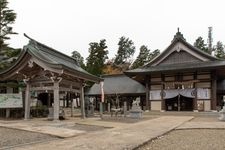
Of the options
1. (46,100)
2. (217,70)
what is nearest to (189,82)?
(217,70)

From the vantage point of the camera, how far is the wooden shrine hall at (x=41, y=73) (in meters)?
17.5

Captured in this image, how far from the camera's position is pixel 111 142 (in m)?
9.82

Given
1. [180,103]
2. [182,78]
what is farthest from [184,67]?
[180,103]

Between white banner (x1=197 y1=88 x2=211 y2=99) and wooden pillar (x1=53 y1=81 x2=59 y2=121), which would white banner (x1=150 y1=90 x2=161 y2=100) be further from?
wooden pillar (x1=53 y1=81 x2=59 y2=121)

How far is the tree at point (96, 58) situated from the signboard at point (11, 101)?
33243 mm

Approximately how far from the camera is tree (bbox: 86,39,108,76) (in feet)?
181

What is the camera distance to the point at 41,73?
18969mm

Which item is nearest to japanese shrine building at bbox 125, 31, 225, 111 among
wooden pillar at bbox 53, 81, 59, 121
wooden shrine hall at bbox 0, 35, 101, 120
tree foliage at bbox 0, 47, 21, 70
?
wooden shrine hall at bbox 0, 35, 101, 120

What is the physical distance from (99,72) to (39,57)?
124ft

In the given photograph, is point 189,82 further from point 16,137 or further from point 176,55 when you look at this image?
point 16,137

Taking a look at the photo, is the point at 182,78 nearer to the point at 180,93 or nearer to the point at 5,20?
the point at 180,93

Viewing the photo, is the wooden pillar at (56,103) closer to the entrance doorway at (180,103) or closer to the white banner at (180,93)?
the white banner at (180,93)

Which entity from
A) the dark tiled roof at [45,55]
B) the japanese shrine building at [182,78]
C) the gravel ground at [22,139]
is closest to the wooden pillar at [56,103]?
the dark tiled roof at [45,55]

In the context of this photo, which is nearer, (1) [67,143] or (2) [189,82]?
(1) [67,143]
